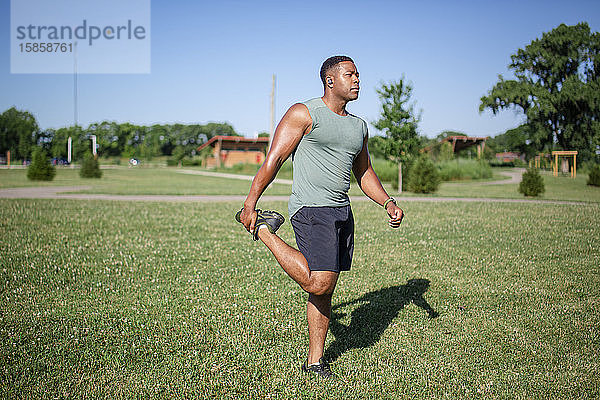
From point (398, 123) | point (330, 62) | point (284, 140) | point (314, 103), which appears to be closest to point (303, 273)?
point (284, 140)

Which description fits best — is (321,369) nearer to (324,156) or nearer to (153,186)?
(324,156)

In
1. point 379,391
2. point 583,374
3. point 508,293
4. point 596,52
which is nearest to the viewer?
point 379,391

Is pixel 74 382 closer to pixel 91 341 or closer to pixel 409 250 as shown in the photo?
pixel 91 341

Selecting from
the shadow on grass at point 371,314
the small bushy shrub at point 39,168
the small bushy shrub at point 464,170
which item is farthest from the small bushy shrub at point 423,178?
the small bushy shrub at point 39,168

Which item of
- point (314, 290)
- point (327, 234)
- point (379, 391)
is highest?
point (327, 234)

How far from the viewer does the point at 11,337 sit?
4.13 m

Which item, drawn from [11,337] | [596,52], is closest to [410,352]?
[11,337]

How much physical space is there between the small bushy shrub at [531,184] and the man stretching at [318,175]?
21307 millimetres

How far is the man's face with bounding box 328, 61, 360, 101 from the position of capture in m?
3.34

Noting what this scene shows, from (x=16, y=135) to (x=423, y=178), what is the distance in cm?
9228

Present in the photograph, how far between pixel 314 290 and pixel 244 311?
1.75m

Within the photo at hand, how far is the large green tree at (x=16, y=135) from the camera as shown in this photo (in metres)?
A: 91.8

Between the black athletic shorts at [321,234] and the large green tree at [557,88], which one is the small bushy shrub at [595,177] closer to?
the large green tree at [557,88]

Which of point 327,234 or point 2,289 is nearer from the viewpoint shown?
point 327,234
